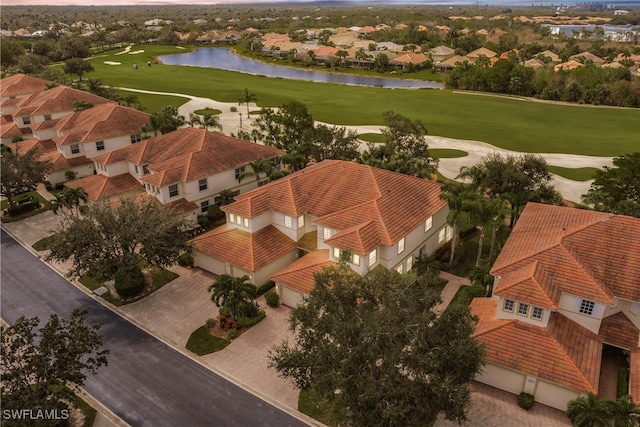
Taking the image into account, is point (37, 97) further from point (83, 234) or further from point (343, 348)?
point (343, 348)

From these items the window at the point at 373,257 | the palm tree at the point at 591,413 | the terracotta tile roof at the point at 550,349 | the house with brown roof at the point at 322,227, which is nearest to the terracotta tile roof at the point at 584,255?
the terracotta tile roof at the point at 550,349

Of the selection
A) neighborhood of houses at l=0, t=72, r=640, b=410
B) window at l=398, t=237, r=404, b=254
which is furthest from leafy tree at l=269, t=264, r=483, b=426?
window at l=398, t=237, r=404, b=254

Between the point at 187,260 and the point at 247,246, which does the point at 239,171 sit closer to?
the point at 187,260

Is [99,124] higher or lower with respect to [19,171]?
higher

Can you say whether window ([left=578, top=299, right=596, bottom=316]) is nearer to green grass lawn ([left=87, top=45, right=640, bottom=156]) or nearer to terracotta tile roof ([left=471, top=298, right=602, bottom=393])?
terracotta tile roof ([left=471, top=298, right=602, bottom=393])

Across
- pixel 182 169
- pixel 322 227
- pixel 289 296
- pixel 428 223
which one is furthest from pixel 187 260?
pixel 428 223

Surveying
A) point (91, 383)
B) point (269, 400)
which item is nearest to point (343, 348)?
point (269, 400)
